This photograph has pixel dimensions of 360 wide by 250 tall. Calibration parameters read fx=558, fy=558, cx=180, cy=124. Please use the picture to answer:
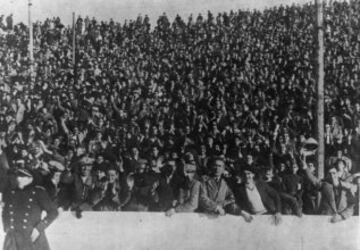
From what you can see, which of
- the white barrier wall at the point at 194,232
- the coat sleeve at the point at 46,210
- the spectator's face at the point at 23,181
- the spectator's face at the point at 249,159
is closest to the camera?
the coat sleeve at the point at 46,210

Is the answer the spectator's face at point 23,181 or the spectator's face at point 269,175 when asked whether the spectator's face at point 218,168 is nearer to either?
the spectator's face at point 269,175

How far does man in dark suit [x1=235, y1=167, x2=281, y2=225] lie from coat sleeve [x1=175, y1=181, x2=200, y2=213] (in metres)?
0.30

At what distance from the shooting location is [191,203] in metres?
4.23

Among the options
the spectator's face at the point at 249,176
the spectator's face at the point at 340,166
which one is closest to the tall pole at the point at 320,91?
the spectator's face at the point at 340,166

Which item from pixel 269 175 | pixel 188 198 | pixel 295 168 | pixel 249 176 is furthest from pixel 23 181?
pixel 295 168

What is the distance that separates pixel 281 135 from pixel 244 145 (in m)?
0.33

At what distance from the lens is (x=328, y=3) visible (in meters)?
4.52

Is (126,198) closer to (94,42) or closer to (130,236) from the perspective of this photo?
(130,236)

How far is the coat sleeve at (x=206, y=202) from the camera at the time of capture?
419 centimetres

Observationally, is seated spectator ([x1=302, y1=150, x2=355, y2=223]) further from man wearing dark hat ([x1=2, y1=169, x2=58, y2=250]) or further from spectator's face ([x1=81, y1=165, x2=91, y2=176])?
man wearing dark hat ([x1=2, y1=169, x2=58, y2=250])

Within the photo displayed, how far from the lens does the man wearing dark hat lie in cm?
379

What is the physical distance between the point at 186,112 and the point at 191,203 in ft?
3.09

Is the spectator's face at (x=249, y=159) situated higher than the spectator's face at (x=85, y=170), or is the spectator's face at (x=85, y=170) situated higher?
the spectator's face at (x=249, y=159)

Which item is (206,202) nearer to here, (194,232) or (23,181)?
(194,232)
